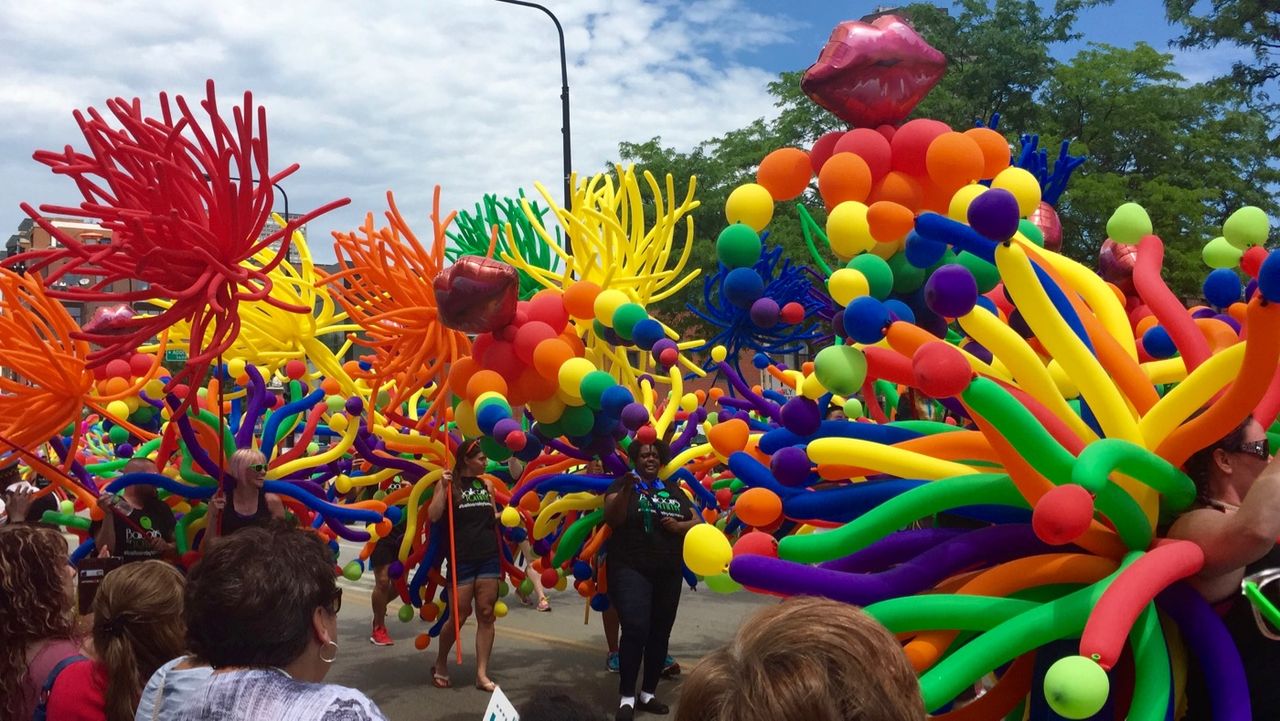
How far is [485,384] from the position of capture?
4.14 metres

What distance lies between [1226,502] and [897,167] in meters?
1.74

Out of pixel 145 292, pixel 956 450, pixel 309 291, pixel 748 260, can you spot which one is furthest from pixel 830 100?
pixel 309 291

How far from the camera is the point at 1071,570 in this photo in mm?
2195

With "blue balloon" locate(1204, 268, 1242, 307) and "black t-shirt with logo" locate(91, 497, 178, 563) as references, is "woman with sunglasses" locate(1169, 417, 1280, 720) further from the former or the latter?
"black t-shirt with logo" locate(91, 497, 178, 563)

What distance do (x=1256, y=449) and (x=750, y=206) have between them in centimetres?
183

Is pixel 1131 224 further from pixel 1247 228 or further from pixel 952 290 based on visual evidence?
pixel 952 290

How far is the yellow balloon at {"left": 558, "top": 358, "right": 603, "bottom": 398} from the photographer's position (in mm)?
4066

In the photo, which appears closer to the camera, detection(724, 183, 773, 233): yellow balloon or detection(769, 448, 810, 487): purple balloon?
detection(769, 448, 810, 487): purple balloon

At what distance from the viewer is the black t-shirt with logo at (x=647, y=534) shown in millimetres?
5520

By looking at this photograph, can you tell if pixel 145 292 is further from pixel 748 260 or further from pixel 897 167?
pixel 897 167

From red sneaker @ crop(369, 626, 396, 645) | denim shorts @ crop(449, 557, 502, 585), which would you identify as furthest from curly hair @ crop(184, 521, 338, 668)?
red sneaker @ crop(369, 626, 396, 645)

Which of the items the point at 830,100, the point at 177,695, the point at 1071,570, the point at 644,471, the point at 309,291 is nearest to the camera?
the point at 177,695

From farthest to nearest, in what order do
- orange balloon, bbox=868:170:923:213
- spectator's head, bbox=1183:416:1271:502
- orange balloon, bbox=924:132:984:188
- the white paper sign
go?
orange balloon, bbox=868:170:923:213
orange balloon, bbox=924:132:984:188
spectator's head, bbox=1183:416:1271:502
the white paper sign

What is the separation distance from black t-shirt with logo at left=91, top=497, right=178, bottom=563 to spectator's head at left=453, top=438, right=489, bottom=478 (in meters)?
1.74
